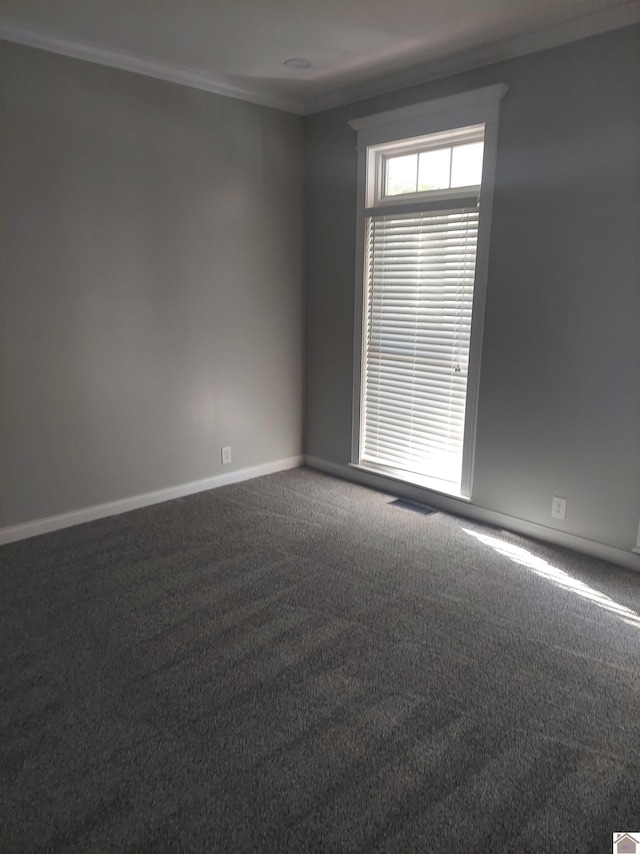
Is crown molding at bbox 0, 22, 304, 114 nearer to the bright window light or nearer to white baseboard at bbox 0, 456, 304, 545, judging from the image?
white baseboard at bbox 0, 456, 304, 545

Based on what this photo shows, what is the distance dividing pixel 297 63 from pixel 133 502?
A: 9.27 ft

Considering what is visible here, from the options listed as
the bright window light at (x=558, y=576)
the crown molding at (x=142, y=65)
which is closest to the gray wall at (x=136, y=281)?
the crown molding at (x=142, y=65)

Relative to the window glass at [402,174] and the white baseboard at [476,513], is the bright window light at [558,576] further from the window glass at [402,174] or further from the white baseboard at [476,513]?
the window glass at [402,174]

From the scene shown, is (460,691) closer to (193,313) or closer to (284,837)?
(284,837)

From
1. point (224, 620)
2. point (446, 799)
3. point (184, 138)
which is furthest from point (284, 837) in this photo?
point (184, 138)

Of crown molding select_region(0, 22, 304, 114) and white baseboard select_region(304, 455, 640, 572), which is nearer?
crown molding select_region(0, 22, 304, 114)

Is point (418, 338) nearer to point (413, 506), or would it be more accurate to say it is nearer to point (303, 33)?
point (413, 506)

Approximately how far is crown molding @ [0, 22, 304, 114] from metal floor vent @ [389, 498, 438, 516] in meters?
2.84

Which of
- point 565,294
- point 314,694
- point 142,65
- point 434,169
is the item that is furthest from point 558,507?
point 142,65

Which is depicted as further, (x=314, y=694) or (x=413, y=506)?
(x=413, y=506)

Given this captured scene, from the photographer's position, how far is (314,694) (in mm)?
2207

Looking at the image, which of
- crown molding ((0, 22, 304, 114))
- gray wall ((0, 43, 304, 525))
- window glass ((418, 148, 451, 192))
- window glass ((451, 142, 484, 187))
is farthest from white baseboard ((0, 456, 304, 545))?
crown molding ((0, 22, 304, 114))

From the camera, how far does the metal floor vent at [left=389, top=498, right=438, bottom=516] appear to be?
397 cm

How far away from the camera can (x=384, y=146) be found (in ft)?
13.0
